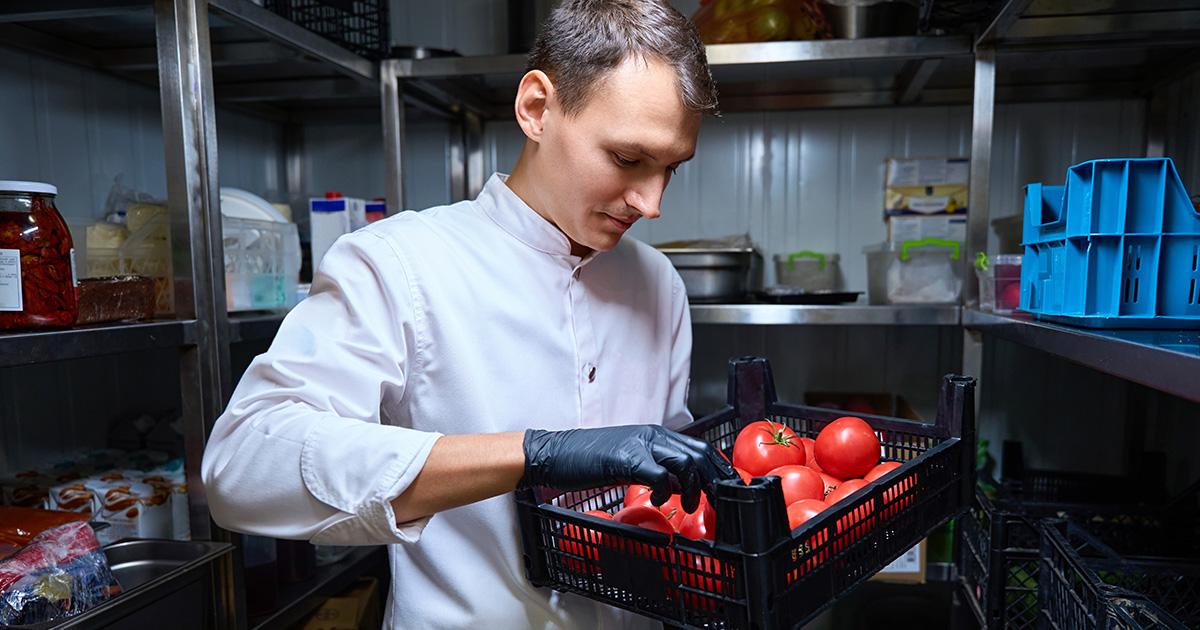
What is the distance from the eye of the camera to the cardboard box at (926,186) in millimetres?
1960

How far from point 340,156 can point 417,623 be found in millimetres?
1803

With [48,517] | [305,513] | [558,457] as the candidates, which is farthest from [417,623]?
[48,517]

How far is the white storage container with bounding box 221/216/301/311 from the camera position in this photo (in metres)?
1.52

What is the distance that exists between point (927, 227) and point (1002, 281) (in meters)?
0.49

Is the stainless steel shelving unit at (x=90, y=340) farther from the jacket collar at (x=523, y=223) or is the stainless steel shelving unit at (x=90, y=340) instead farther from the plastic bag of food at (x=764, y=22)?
the plastic bag of food at (x=764, y=22)

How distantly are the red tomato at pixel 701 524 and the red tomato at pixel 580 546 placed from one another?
93mm

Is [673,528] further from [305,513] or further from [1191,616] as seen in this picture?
[1191,616]

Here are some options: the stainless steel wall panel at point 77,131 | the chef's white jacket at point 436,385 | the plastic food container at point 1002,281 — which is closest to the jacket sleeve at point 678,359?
the chef's white jacket at point 436,385

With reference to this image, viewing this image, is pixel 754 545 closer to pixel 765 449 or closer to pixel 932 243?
pixel 765 449

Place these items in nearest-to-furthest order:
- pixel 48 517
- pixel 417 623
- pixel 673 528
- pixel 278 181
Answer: pixel 673 528 < pixel 417 623 < pixel 48 517 < pixel 278 181

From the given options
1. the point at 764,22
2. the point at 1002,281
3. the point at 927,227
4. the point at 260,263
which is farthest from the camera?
the point at 927,227

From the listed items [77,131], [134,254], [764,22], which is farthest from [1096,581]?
[77,131]

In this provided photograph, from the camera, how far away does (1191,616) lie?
111 cm

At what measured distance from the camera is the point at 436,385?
3.23 feet
